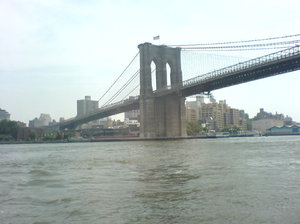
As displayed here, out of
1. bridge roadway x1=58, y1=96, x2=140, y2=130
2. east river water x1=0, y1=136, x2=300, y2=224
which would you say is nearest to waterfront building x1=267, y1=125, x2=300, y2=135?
bridge roadway x1=58, y1=96, x2=140, y2=130

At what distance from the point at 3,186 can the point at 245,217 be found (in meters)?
6.55

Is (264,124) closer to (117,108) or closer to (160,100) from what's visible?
(117,108)

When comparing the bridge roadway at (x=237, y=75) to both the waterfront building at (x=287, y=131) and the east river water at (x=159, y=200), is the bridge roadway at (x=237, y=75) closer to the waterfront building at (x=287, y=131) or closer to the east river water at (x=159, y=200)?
the east river water at (x=159, y=200)

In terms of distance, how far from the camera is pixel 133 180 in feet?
29.8

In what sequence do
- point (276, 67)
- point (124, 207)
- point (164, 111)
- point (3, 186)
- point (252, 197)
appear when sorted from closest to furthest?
point (124, 207)
point (252, 197)
point (3, 186)
point (276, 67)
point (164, 111)

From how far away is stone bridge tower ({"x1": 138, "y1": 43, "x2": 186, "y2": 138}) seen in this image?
5322 centimetres

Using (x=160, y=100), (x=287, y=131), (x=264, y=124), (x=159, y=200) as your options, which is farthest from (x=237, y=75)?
(x=264, y=124)

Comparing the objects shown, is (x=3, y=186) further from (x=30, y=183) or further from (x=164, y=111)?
(x=164, y=111)

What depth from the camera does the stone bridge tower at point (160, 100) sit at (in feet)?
175

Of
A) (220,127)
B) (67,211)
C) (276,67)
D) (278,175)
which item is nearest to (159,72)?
(276,67)

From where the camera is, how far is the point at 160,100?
53.9 metres

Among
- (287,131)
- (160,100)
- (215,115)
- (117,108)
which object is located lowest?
(287,131)

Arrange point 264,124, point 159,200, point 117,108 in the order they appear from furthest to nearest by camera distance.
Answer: point 264,124 < point 117,108 < point 159,200

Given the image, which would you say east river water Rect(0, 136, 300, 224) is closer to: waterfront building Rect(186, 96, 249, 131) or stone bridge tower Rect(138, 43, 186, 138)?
stone bridge tower Rect(138, 43, 186, 138)
